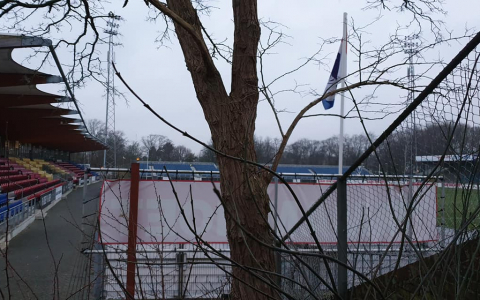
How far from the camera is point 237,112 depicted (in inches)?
120

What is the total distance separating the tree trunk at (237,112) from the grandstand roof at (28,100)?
6.47 ft

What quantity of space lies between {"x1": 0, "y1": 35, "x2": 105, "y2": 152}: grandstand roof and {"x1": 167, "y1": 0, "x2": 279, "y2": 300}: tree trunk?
1.97 meters

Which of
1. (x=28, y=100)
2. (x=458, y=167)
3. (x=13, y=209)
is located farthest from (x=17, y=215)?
(x=458, y=167)

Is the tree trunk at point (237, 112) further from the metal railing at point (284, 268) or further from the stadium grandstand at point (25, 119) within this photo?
the stadium grandstand at point (25, 119)

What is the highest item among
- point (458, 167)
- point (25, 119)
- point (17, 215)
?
point (25, 119)

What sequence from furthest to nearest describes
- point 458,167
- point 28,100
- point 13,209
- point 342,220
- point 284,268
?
point 28,100 → point 13,209 → point 284,268 → point 342,220 → point 458,167

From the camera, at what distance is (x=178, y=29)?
326 cm

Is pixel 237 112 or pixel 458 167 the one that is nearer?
pixel 458 167

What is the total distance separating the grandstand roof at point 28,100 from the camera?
436 inches

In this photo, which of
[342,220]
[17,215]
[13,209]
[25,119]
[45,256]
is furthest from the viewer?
[25,119]

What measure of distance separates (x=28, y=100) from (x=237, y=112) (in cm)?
1965

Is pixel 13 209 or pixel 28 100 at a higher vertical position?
pixel 28 100

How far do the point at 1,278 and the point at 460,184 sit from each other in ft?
33.6

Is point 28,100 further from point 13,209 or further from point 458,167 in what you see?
point 458,167
